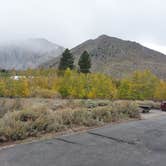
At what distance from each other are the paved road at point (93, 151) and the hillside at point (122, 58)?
283 feet

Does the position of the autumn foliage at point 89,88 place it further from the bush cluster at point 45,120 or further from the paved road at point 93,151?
the paved road at point 93,151

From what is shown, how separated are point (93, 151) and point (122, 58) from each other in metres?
120

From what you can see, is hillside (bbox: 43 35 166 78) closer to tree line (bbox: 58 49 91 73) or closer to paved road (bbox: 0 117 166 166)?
tree line (bbox: 58 49 91 73)

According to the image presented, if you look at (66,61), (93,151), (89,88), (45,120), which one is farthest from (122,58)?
(93,151)

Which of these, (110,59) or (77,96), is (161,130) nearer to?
(77,96)

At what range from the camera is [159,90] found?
38.8 meters

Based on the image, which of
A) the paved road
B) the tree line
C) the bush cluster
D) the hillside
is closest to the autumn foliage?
the tree line

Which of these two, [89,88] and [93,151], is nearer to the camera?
[93,151]

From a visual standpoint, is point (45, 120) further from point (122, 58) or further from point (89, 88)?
point (122, 58)

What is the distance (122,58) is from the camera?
12362 cm

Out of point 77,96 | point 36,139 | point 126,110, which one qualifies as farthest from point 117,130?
point 77,96

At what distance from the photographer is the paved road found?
209 inches

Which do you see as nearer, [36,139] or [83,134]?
[36,139]

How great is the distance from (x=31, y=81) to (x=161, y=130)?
3313cm
